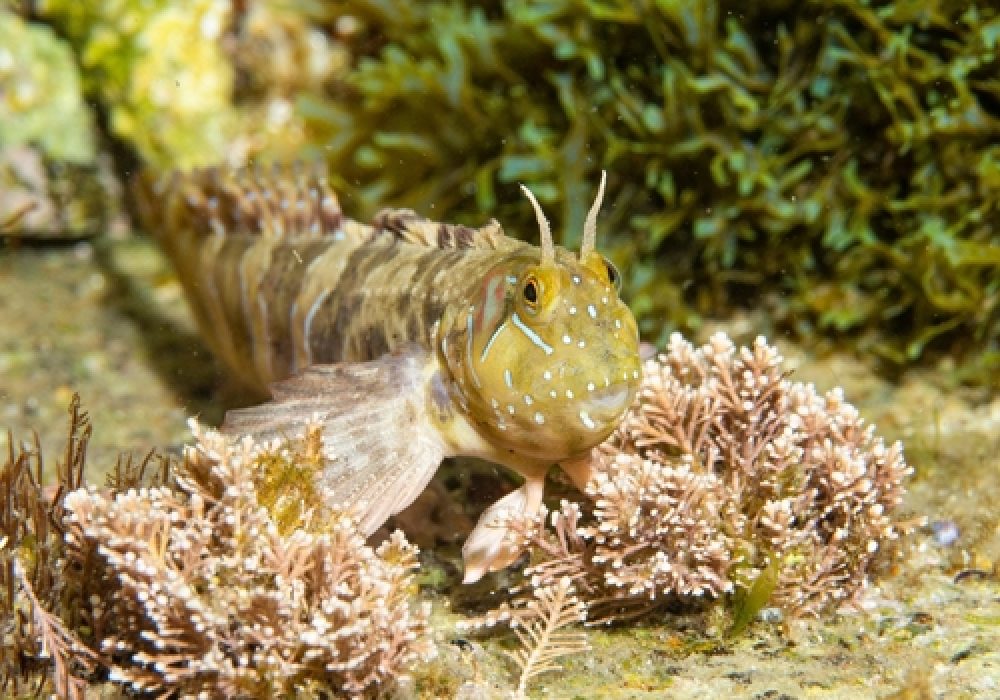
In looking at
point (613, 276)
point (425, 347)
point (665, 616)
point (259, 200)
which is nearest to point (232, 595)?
point (425, 347)

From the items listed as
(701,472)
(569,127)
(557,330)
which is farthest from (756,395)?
(569,127)

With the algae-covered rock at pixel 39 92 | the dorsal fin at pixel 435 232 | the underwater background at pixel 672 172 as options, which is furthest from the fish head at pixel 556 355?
the algae-covered rock at pixel 39 92

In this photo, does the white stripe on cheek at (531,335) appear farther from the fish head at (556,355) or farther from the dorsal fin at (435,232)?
the dorsal fin at (435,232)

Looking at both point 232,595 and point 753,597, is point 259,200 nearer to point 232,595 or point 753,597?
point 232,595

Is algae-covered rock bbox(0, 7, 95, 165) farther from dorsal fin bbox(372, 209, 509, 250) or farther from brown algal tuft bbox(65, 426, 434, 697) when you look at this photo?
brown algal tuft bbox(65, 426, 434, 697)

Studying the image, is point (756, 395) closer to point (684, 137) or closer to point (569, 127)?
point (684, 137)

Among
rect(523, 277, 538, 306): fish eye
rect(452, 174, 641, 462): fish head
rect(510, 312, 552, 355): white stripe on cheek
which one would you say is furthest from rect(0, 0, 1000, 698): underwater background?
rect(523, 277, 538, 306): fish eye
